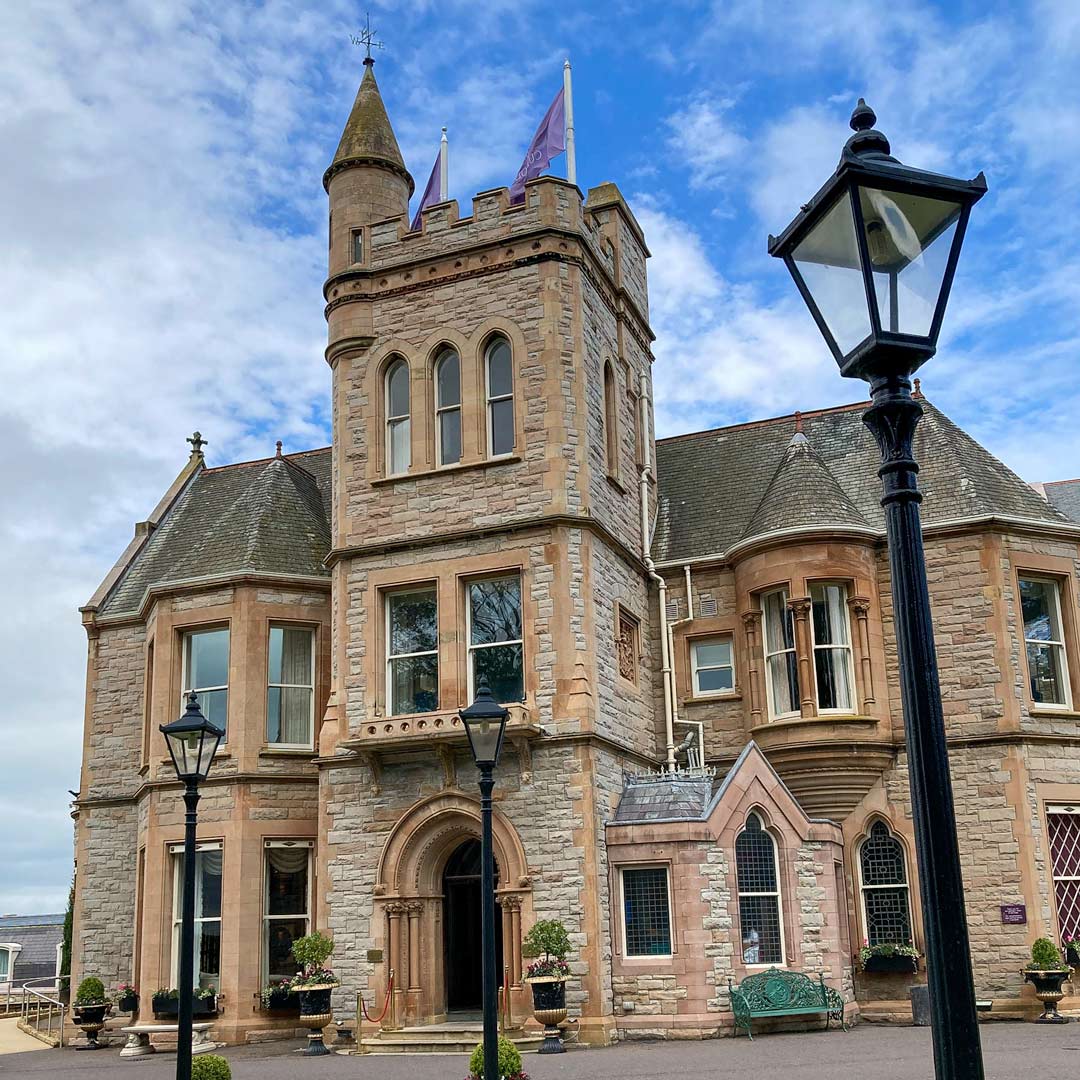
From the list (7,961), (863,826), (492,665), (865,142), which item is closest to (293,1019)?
(492,665)

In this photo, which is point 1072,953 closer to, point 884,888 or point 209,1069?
point 884,888

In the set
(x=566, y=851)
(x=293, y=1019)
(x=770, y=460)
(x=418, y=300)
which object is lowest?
(x=293, y=1019)

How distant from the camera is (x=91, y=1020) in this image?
2444cm

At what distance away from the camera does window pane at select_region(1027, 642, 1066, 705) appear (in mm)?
22922

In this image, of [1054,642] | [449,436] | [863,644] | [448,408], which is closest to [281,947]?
[449,436]

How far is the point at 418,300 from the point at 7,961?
109 ft

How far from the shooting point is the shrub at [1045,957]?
2038cm

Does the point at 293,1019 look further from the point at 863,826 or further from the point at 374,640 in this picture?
the point at 863,826

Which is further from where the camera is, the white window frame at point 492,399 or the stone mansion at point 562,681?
the white window frame at point 492,399

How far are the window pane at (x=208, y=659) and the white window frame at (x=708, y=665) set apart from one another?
890 cm

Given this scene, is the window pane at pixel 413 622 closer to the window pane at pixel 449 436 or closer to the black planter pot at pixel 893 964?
the window pane at pixel 449 436

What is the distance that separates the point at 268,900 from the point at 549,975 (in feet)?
22.2

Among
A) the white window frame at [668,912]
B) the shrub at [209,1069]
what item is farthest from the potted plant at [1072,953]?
the shrub at [209,1069]

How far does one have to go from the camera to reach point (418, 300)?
79.3ft
